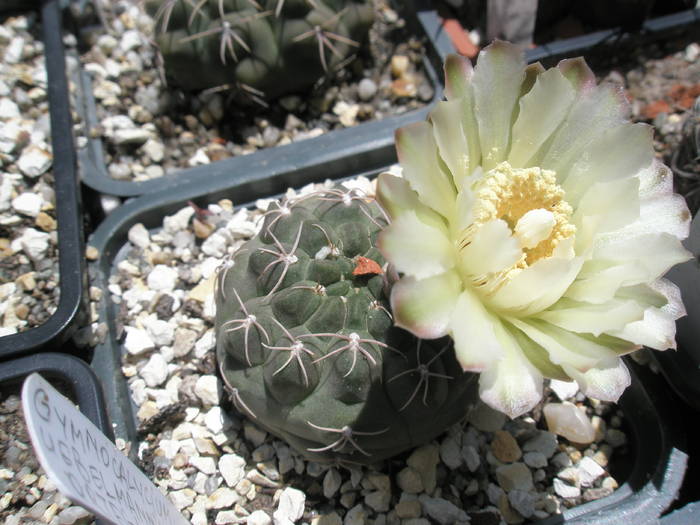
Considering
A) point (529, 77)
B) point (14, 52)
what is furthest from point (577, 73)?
point (14, 52)

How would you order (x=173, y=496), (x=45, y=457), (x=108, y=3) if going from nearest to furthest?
(x=45, y=457)
(x=173, y=496)
(x=108, y=3)

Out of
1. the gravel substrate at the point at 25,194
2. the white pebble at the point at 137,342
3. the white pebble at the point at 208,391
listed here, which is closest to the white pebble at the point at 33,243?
the gravel substrate at the point at 25,194

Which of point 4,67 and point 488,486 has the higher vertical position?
point 4,67

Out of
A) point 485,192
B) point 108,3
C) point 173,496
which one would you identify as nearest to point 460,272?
point 485,192

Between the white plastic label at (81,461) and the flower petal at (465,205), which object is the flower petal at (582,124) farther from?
the white plastic label at (81,461)

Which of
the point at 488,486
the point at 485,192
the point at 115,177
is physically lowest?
the point at 488,486

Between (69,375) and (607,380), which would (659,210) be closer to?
(607,380)

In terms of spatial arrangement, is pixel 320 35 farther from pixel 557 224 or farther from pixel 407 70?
pixel 557 224
